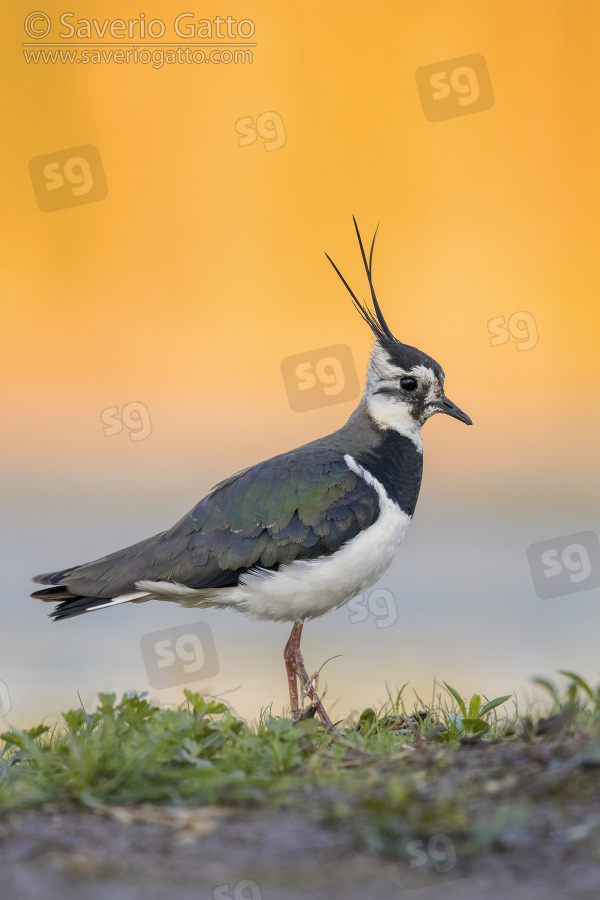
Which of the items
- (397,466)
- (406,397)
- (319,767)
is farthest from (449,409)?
(319,767)

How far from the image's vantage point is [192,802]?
120 inches

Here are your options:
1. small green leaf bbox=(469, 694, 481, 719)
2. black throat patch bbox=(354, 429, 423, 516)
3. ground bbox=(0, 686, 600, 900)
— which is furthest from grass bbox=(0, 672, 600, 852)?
black throat patch bbox=(354, 429, 423, 516)

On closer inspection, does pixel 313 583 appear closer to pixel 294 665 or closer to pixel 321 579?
pixel 321 579

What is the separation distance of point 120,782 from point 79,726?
1.79 feet

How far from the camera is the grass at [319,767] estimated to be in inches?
109

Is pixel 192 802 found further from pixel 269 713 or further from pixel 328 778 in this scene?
pixel 269 713

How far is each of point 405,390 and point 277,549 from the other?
125cm

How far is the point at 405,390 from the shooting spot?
5.70 metres

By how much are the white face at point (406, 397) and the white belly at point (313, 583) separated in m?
0.50

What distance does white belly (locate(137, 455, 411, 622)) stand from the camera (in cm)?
509

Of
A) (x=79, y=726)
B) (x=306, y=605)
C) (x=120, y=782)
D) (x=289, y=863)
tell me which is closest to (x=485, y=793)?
(x=289, y=863)

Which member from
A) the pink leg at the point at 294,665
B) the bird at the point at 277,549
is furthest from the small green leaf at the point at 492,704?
the pink leg at the point at 294,665

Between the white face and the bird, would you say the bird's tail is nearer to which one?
the bird

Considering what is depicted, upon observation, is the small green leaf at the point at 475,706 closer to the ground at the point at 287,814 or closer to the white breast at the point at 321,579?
the ground at the point at 287,814
